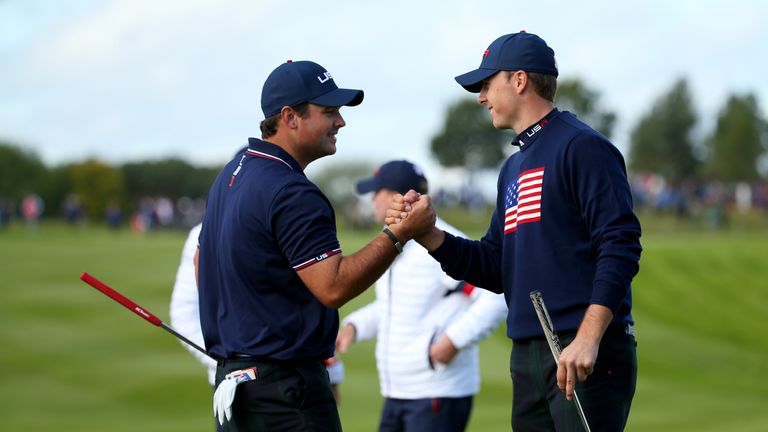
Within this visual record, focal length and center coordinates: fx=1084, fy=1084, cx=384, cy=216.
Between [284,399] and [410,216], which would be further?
[410,216]

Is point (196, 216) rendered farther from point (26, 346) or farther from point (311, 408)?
point (311, 408)

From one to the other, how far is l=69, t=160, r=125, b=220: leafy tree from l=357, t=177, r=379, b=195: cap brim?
261 feet

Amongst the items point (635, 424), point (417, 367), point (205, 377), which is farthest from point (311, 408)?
point (205, 377)

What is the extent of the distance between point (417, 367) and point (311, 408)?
2.43 m

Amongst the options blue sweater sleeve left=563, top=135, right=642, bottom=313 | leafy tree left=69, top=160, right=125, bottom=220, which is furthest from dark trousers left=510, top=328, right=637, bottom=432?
leafy tree left=69, top=160, right=125, bottom=220


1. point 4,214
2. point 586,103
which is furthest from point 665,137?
point 4,214

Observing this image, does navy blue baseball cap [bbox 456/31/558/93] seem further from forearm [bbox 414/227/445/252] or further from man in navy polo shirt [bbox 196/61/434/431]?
man in navy polo shirt [bbox 196/61/434/431]

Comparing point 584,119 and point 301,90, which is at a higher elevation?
point 584,119

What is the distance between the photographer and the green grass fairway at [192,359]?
49.8 feet

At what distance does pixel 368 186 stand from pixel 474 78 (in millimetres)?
2441

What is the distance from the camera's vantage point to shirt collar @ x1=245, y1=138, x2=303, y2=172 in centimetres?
470

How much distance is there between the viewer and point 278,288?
4496 mm

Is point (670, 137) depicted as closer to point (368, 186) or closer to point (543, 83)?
point (368, 186)

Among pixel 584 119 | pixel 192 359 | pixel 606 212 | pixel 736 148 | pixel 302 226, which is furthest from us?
pixel 584 119
